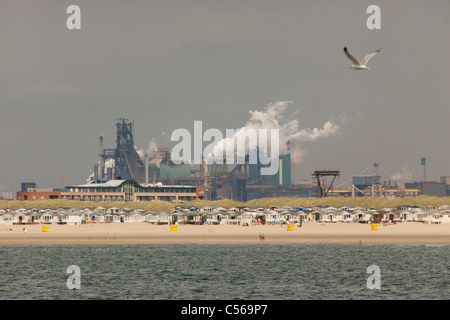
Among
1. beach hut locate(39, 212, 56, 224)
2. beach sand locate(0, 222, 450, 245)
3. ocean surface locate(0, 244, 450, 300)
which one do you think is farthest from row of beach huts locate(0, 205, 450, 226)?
ocean surface locate(0, 244, 450, 300)

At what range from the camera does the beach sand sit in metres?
90.4

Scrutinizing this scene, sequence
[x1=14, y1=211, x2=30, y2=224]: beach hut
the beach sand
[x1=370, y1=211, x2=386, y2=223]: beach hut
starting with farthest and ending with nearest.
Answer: [x1=370, y1=211, x2=386, y2=223]: beach hut < [x1=14, y1=211, x2=30, y2=224]: beach hut < the beach sand

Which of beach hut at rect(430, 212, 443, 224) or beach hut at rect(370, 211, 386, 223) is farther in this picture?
beach hut at rect(370, 211, 386, 223)

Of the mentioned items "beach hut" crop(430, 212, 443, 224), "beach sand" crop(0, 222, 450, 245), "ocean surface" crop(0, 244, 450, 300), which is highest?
"beach hut" crop(430, 212, 443, 224)

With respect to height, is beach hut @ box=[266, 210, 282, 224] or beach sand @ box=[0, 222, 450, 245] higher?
beach hut @ box=[266, 210, 282, 224]

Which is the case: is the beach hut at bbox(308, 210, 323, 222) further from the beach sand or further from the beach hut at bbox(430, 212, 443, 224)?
the beach sand

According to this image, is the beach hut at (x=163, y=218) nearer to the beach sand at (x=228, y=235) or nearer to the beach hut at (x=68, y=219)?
the beach hut at (x=68, y=219)

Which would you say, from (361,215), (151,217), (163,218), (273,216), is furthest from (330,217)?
(151,217)

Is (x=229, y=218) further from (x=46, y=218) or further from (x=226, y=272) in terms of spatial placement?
(x=226, y=272)

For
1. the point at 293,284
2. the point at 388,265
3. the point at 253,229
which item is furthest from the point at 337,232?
the point at 293,284

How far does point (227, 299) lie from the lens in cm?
4809

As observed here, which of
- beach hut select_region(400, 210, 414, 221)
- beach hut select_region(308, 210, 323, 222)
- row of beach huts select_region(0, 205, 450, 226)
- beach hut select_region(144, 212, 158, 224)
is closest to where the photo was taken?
row of beach huts select_region(0, 205, 450, 226)

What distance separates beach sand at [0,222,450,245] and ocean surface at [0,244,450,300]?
3.96 meters
